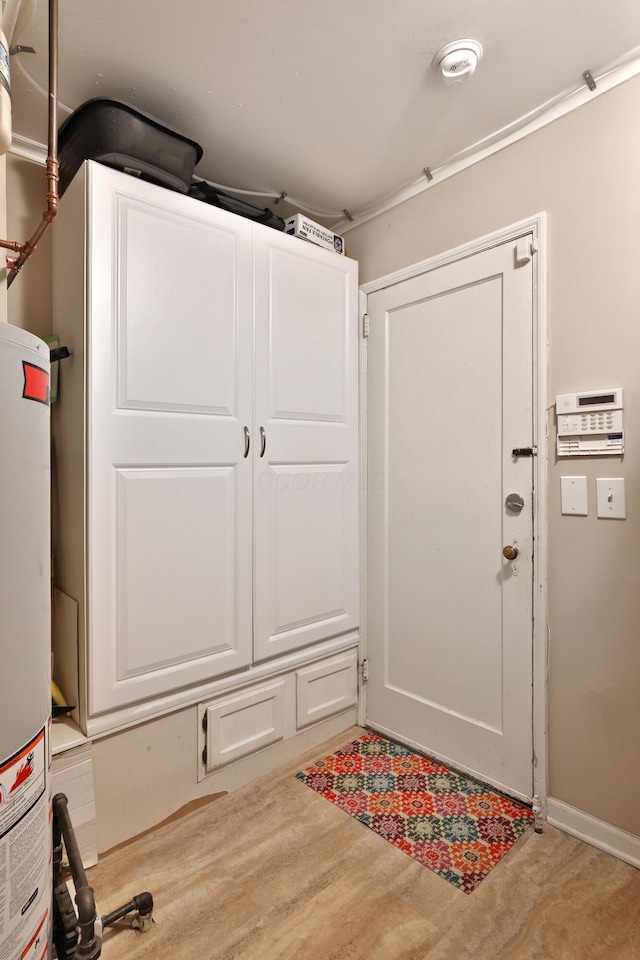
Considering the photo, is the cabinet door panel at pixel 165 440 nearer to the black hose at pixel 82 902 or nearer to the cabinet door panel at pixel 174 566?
the cabinet door panel at pixel 174 566

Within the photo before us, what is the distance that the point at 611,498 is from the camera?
5.16ft

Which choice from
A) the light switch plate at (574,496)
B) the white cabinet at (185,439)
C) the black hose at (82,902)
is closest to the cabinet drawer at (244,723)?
the white cabinet at (185,439)

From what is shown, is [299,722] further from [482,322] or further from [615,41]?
[615,41]

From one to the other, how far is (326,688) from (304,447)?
3.44ft

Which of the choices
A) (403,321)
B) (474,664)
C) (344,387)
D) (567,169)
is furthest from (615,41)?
(474,664)

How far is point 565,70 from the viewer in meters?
1.55

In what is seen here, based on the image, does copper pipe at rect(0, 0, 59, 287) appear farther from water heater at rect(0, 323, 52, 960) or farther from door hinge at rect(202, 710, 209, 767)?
door hinge at rect(202, 710, 209, 767)

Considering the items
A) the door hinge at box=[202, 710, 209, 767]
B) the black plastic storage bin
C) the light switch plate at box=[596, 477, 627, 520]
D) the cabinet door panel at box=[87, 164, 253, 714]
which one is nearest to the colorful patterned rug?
the door hinge at box=[202, 710, 209, 767]

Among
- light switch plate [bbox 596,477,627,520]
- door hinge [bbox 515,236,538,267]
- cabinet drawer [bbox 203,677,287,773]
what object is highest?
door hinge [bbox 515,236,538,267]

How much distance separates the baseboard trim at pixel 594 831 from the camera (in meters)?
1.52

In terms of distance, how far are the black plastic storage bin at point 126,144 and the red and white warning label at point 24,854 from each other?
1.62m

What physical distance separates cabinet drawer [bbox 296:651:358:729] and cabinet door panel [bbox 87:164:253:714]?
37cm

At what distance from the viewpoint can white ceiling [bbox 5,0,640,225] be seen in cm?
135

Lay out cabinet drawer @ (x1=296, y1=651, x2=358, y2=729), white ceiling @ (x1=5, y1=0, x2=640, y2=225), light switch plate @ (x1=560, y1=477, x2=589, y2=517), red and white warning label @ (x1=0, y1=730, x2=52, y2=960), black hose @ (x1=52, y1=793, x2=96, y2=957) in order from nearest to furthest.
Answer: red and white warning label @ (x1=0, y1=730, x2=52, y2=960) < black hose @ (x1=52, y1=793, x2=96, y2=957) < white ceiling @ (x1=5, y1=0, x2=640, y2=225) < light switch plate @ (x1=560, y1=477, x2=589, y2=517) < cabinet drawer @ (x1=296, y1=651, x2=358, y2=729)
